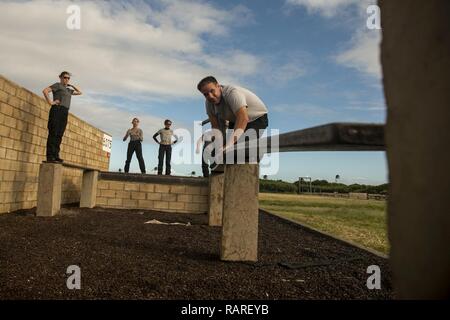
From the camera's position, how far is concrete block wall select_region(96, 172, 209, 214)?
8.96 meters

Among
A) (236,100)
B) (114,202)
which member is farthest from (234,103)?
(114,202)

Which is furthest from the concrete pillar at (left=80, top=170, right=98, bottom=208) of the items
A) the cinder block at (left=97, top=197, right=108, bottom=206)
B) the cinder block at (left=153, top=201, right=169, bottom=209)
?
the cinder block at (left=153, top=201, right=169, bottom=209)

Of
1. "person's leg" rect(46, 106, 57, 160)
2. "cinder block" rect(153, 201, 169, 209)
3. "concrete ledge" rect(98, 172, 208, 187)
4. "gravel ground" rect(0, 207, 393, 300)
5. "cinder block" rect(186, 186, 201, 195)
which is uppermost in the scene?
"person's leg" rect(46, 106, 57, 160)

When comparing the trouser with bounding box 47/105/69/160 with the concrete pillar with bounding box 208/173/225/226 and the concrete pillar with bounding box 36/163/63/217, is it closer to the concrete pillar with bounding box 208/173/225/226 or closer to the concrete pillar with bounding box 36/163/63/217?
the concrete pillar with bounding box 36/163/63/217

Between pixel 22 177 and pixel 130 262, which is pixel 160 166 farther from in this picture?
A: pixel 130 262

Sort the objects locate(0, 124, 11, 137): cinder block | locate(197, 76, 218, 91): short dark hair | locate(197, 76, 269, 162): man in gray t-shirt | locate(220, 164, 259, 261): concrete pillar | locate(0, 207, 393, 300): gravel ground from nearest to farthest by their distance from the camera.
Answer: locate(0, 207, 393, 300): gravel ground
locate(220, 164, 259, 261): concrete pillar
locate(197, 76, 269, 162): man in gray t-shirt
locate(197, 76, 218, 91): short dark hair
locate(0, 124, 11, 137): cinder block

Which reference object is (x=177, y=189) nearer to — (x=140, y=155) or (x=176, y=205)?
(x=176, y=205)

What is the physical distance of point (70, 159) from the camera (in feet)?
30.7

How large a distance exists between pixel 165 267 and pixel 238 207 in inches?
36.8

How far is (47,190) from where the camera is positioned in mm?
6172

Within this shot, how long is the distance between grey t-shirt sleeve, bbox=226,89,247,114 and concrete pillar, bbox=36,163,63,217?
4283mm

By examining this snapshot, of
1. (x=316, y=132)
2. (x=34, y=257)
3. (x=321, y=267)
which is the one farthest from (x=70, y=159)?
(x=316, y=132)

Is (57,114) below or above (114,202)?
above

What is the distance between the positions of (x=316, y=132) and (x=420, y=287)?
71 centimetres
